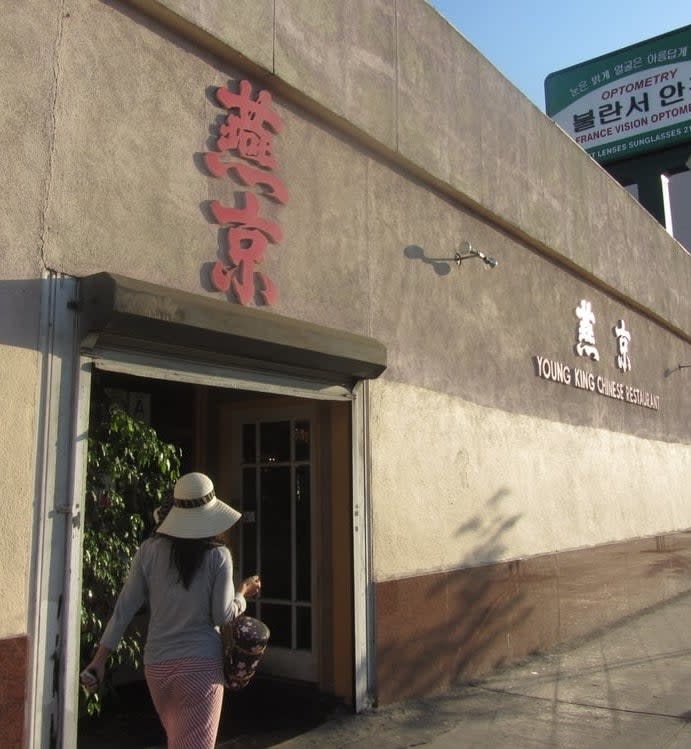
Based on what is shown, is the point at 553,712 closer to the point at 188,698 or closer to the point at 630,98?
the point at 188,698

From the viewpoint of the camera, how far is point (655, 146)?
16.8m

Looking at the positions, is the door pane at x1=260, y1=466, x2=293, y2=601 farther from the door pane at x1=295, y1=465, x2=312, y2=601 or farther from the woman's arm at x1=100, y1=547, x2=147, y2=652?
the woman's arm at x1=100, y1=547, x2=147, y2=652

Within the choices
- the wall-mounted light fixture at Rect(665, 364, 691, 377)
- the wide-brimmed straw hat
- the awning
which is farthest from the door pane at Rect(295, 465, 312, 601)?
the wall-mounted light fixture at Rect(665, 364, 691, 377)

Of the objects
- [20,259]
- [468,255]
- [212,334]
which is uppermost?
[468,255]

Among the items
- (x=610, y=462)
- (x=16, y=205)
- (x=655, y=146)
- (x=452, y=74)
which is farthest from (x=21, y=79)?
(x=655, y=146)

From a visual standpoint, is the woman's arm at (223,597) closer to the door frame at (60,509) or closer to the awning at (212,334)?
the door frame at (60,509)

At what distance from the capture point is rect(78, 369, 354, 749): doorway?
5.72 m

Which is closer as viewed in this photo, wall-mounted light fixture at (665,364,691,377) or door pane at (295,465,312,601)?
door pane at (295,465,312,601)

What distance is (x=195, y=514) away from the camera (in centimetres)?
363

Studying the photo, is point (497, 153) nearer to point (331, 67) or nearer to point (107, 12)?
point (331, 67)

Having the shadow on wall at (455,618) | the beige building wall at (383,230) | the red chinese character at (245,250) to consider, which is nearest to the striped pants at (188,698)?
the beige building wall at (383,230)

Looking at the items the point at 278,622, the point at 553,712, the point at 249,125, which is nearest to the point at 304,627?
the point at 278,622

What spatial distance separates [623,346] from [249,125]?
23.8ft

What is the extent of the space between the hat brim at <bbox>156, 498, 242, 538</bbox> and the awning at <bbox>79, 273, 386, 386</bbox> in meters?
1.04
